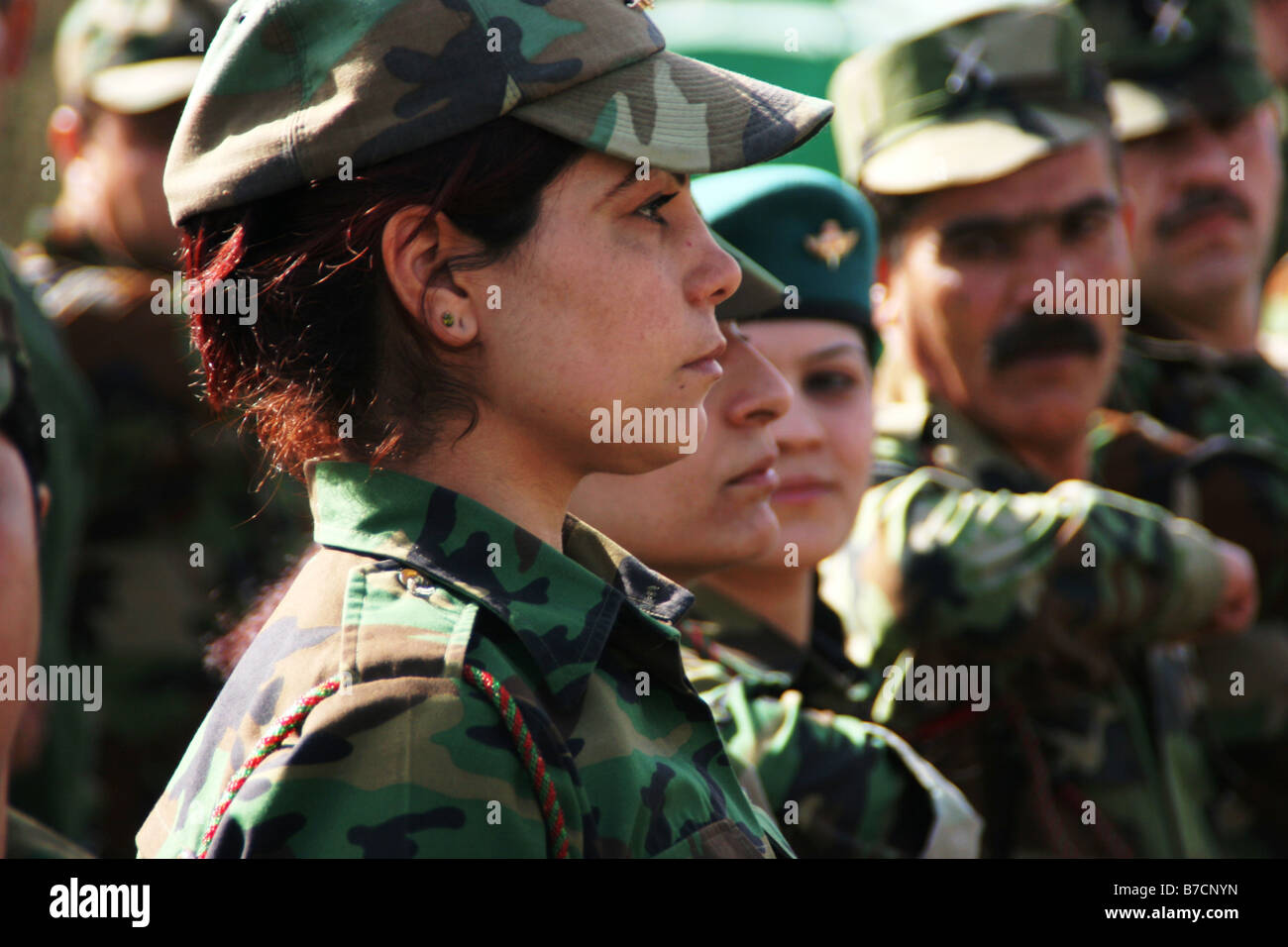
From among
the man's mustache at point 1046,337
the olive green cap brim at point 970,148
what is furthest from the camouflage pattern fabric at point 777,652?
the olive green cap brim at point 970,148

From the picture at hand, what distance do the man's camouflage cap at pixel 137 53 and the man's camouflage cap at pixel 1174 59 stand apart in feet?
8.37

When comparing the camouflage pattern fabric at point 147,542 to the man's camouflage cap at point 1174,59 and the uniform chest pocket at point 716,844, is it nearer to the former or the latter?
the uniform chest pocket at point 716,844

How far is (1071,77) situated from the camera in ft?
11.3

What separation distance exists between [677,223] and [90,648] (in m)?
2.78

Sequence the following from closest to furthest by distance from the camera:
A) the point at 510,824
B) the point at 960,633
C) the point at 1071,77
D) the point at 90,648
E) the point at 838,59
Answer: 1. the point at 510,824
2. the point at 960,633
3. the point at 1071,77
4. the point at 90,648
5. the point at 838,59

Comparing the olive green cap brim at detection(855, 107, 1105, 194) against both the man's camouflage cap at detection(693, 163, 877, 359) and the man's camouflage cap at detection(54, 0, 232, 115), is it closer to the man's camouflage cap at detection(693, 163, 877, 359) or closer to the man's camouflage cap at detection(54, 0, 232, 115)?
the man's camouflage cap at detection(693, 163, 877, 359)

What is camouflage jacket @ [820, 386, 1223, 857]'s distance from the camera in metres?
2.83

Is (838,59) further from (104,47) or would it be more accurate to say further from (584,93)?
(584,93)

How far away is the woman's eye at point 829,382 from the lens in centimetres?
263

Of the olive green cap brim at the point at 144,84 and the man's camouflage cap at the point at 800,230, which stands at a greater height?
the olive green cap brim at the point at 144,84

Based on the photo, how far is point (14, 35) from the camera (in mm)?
3285

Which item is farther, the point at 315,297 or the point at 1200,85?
the point at 1200,85

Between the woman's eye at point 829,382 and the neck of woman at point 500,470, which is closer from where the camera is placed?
the neck of woman at point 500,470
